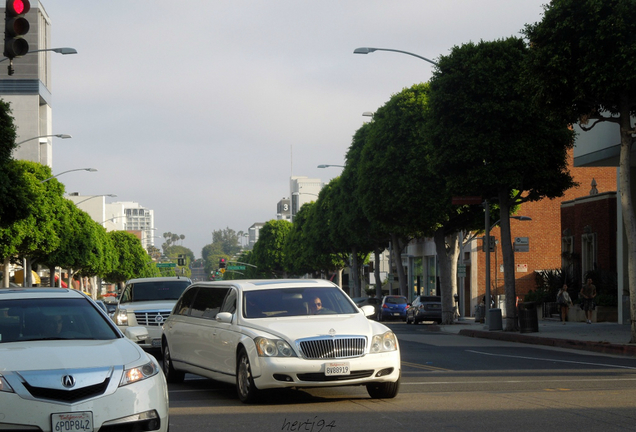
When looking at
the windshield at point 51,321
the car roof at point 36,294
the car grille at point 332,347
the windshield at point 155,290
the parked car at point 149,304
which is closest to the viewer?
the windshield at point 51,321

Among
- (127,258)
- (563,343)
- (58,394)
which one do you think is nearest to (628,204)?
(563,343)

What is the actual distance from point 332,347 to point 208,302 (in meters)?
2.87

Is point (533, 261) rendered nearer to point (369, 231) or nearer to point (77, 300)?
point (369, 231)

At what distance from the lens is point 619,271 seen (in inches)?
1346

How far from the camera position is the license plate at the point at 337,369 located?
10734 millimetres

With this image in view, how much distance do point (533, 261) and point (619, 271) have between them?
1128 inches

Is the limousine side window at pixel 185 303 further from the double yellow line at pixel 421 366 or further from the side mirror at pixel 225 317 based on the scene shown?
the double yellow line at pixel 421 366

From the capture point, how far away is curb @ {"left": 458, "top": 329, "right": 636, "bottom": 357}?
69.2 feet

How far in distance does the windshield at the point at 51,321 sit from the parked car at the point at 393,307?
46.8 metres

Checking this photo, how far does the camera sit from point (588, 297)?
1351 inches

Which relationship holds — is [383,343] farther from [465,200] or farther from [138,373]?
[465,200]

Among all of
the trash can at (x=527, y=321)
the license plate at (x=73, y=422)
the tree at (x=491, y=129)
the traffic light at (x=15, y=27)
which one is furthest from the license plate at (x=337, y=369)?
the trash can at (x=527, y=321)

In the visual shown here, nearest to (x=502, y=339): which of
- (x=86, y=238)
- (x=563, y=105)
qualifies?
(x=563, y=105)

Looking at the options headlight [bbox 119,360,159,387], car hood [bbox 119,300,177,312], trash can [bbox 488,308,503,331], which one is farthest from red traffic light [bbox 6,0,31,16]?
trash can [bbox 488,308,503,331]
